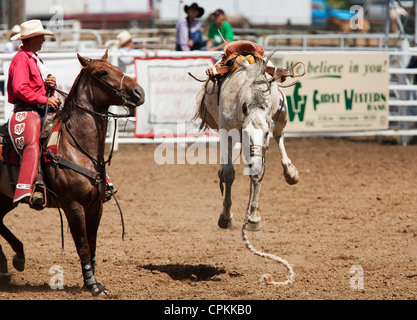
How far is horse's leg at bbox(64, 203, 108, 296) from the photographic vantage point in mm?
4715

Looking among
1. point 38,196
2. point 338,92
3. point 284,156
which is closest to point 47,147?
point 38,196

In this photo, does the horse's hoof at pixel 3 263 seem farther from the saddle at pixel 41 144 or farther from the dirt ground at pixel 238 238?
the saddle at pixel 41 144

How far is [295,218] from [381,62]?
544cm

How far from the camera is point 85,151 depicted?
482 cm

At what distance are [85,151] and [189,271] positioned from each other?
4.92 feet

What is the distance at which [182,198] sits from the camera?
8.35 metres

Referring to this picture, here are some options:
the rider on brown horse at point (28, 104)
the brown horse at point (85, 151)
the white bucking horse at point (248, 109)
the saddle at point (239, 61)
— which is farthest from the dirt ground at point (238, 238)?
the saddle at point (239, 61)

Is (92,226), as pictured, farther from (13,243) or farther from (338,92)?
(338,92)

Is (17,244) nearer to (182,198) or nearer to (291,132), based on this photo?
(182,198)

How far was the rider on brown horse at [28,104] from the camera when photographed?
4.70 meters

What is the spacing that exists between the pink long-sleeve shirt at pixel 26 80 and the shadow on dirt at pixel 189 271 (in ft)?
6.04

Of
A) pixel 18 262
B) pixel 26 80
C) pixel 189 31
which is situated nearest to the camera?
pixel 26 80

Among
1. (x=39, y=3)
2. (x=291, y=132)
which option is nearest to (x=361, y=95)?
(x=291, y=132)

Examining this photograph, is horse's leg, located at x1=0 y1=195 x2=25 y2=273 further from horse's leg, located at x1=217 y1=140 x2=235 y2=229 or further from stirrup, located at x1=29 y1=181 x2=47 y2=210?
horse's leg, located at x1=217 y1=140 x2=235 y2=229
